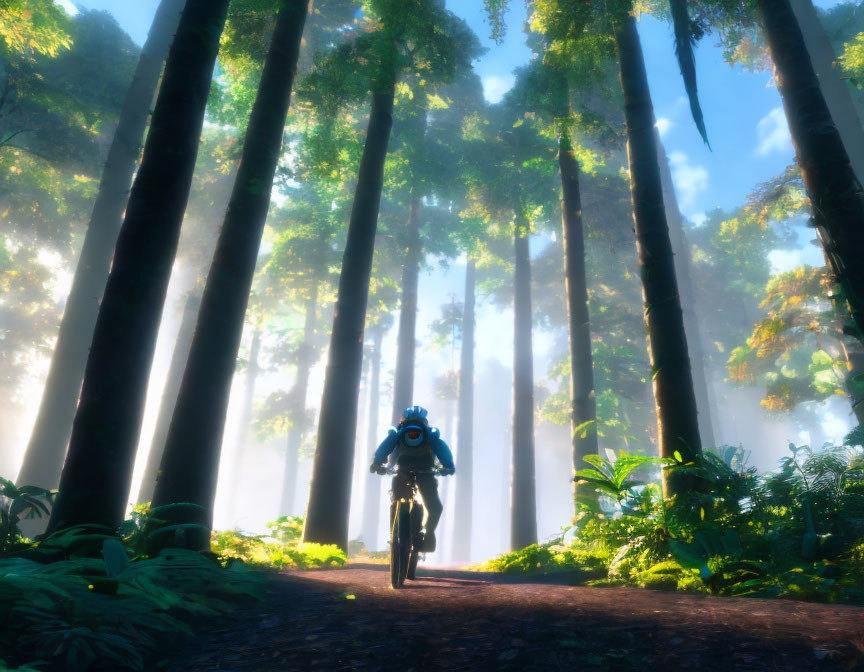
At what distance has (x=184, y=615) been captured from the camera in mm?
3105

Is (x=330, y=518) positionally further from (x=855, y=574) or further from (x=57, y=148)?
(x=57, y=148)

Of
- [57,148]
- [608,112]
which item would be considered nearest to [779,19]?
[608,112]

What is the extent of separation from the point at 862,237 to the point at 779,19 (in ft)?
11.4

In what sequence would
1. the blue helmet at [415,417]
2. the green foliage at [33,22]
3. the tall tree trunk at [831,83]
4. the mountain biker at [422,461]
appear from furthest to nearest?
the tall tree trunk at [831,83]
the green foliage at [33,22]
the blue helmet at [415,417]
the mountain biker at [422,461]

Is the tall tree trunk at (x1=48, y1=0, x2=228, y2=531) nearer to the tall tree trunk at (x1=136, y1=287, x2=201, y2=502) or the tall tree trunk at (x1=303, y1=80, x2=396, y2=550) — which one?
the tall tree trunk at (x1=303, y1=80, x2=396, y2=550)

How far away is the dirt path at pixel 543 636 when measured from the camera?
2154 mm

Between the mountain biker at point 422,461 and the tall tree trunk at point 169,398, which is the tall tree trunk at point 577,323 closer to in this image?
the mountain biker at point 422,461

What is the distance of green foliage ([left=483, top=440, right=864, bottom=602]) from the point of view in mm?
3680

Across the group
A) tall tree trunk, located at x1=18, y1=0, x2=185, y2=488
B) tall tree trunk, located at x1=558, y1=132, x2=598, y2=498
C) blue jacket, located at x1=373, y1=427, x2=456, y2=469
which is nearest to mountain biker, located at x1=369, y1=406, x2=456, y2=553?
blue jacket, located at x1=373, y1=427, x2=456, y2=469

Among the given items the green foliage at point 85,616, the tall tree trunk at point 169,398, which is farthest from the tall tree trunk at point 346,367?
the tall tree trunk at point 169,398

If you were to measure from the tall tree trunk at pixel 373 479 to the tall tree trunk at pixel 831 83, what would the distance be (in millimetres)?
25299

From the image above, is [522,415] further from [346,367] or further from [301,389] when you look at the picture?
[301,389]

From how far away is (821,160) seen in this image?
17.7 ft

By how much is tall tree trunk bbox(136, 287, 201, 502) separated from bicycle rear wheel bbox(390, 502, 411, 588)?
12074 millimetres
